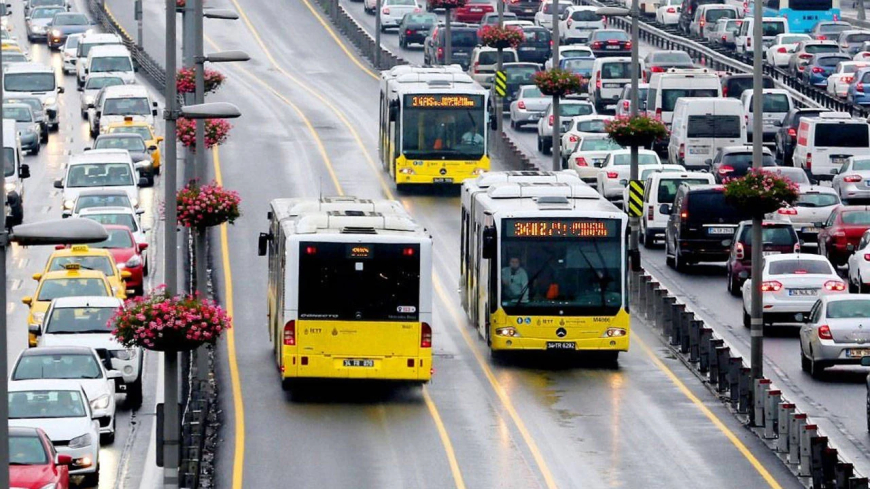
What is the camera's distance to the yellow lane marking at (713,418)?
2825 cm

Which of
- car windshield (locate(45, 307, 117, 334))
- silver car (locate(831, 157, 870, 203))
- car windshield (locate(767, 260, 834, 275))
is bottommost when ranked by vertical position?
silver car (locate(831, 157, 870, 203))

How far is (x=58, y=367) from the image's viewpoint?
102 ft

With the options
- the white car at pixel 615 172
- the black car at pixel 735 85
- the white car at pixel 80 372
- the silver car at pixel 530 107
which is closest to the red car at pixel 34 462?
the white car at pixel 80 372

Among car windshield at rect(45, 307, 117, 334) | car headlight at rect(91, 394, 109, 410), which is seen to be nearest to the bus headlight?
car windshield at rect(45, 307, 117, 334)

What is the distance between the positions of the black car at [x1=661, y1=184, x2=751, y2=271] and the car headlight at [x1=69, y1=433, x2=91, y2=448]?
2076cm

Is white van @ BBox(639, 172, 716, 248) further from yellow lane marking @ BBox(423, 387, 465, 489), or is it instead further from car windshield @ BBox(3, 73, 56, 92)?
car windshield @ BBox(3, 73, 56, 92)

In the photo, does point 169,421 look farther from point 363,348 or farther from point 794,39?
point 794,39

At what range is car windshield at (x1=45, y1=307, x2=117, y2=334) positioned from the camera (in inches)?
1351

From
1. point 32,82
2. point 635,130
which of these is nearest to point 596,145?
point 635,130

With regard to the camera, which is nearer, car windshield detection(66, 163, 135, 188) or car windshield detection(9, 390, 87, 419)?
car windshield detection(9, 390, 87, 419)

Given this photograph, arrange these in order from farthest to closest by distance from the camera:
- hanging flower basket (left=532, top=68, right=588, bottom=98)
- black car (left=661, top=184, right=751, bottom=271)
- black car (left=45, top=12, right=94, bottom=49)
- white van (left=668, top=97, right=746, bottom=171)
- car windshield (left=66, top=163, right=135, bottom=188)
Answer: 1. black car (left=45, top=12, right=94, bottom=49)
2. white van (left=668, top=97, right=746, bottom=171)
3. hanging flower basket (left=532, top=68, right=588, bottom=98)
4. car windshield (left=66, top=163, right=135, bottom=188)
5. black car (left=661, top=184, right=751, bottom=271)

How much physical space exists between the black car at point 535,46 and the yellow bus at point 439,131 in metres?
28.6

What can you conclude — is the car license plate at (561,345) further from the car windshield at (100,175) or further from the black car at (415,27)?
the black car at (415,27)

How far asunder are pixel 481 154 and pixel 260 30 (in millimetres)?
44307
